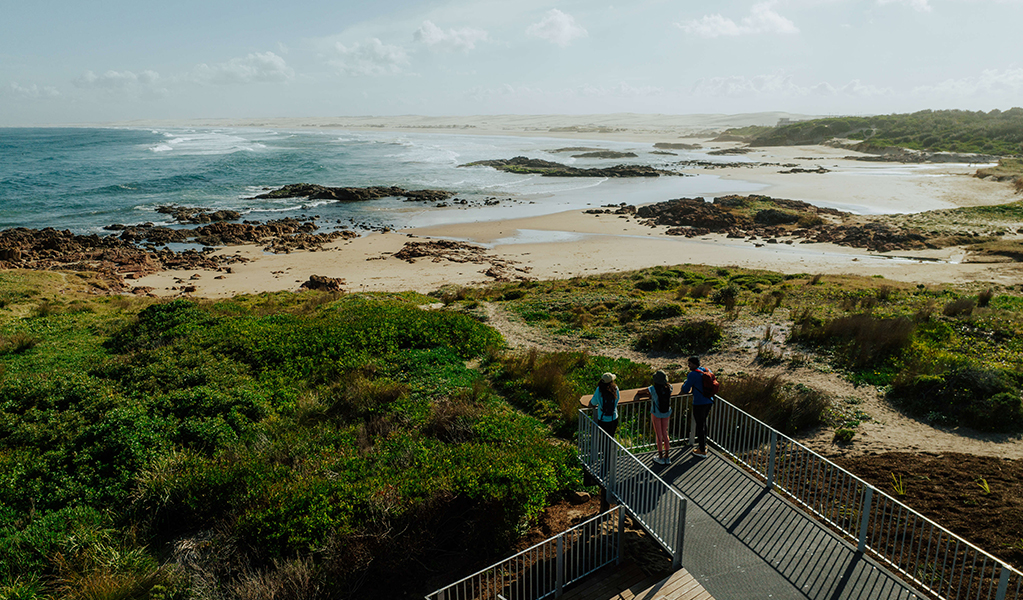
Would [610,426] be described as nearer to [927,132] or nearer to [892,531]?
[892,531]

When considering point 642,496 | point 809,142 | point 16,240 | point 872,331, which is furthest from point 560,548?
point 809,142

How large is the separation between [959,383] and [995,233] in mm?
28048

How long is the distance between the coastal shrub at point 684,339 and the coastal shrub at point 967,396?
4.46 meters

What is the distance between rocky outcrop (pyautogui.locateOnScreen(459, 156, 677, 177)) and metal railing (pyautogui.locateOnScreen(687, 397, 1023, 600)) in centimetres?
6205

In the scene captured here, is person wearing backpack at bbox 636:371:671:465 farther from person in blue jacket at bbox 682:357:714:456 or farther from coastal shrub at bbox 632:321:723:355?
coastal shrub at bbox 632:321:723:355

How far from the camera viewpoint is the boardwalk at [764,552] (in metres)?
5.55

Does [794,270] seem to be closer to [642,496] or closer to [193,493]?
[642,496]

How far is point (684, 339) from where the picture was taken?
15453 millimetres

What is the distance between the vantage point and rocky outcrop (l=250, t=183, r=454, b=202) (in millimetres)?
52094

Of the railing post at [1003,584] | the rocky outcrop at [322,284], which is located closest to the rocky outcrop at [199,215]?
the rocky outcrop at [322,284]

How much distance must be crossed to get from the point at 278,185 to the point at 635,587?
6346cm

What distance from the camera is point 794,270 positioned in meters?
27.1

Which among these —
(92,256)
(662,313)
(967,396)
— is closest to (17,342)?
(662,313)

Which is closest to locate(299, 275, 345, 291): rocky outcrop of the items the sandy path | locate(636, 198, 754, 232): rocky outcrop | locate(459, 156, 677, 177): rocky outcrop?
the sandy path
